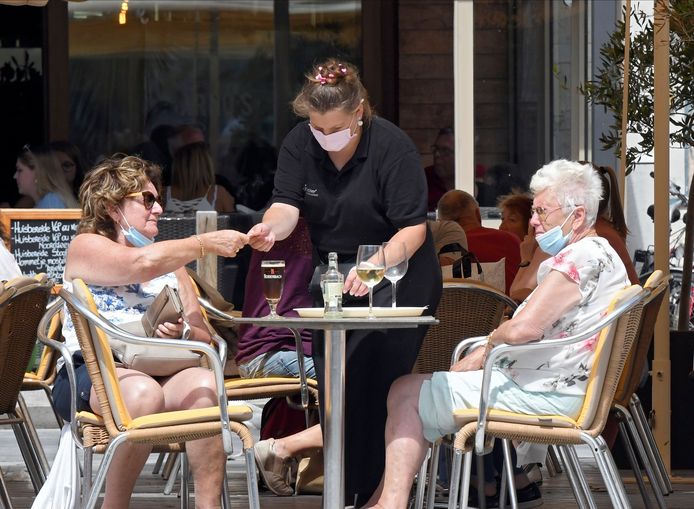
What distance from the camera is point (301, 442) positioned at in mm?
4551

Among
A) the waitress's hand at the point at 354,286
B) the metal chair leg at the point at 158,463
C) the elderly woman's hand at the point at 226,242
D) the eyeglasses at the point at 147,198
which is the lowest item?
the metal chair leg at the point at 158,463

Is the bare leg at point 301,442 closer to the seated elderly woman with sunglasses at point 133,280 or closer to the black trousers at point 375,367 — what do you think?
the black trousers at point 375,367

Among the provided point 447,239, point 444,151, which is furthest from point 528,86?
point 447,239

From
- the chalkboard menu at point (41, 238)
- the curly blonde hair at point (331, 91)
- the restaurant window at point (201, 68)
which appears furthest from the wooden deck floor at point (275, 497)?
the restaurant window at point (201, 68)

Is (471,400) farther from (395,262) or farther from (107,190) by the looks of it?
(107,190)

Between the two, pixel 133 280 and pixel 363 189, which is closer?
pixel 133 280

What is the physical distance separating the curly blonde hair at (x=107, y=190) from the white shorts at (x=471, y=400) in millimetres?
1088

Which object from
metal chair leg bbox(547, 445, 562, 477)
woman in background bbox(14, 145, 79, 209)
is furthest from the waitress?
woman in background bbox(14, 145, 79, 209)

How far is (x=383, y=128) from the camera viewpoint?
13.7 feet

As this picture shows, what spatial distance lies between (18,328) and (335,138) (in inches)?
44.9

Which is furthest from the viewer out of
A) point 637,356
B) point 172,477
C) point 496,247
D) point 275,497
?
point 496,247

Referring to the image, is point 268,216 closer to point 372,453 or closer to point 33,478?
point 372,453

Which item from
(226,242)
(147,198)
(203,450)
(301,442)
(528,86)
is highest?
(528,86)

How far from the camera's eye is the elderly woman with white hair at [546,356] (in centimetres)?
369
